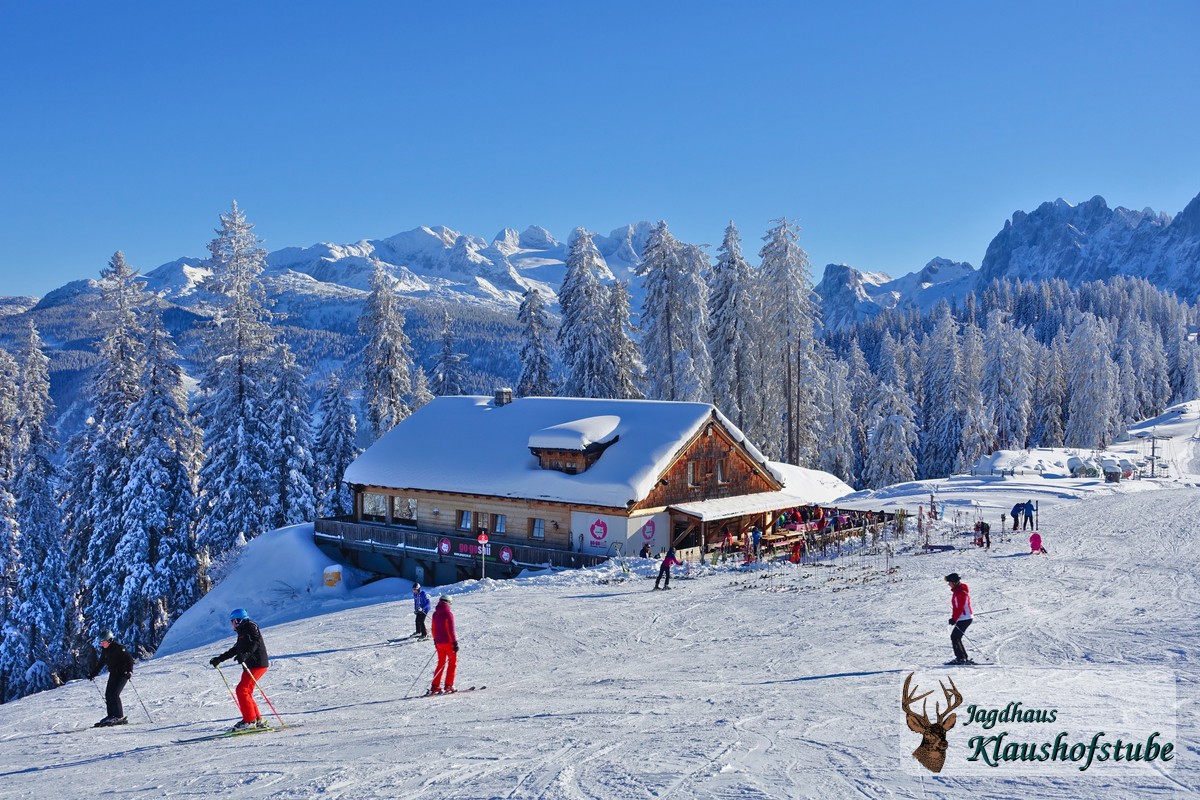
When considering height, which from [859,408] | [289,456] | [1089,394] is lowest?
[289,456]

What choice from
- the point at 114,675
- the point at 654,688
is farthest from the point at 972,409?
the point at 114,675

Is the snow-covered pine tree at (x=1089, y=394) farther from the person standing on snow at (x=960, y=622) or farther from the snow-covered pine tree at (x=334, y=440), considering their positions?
the person standing on snow at (x=960, y=622)

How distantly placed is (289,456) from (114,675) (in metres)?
28.2

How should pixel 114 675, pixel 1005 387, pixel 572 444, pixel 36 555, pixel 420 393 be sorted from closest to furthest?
1. pixel 114 675
2. pixel 572 444
3. pixel 36 555
4. pixel 420 393
5. pixel 1005 387

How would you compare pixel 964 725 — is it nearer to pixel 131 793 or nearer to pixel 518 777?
pixel 518 777

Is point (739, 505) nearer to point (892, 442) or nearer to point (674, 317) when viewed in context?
point (674, 317)

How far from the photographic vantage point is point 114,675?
13.4 meters

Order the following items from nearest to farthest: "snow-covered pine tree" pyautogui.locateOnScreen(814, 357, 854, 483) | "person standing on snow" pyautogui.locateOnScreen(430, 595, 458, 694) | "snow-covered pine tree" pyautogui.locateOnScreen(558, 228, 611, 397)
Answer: "person standing on snow" pyautogui.locateOnScreen(430, 595, 458, 694) → "snow-covered pine tree" pyautogui.locateOnScreen(558, 228, 611, 397) → "snow-covered pine tree" pyautogui.locateOnScreen(814, 357, 854, 483)

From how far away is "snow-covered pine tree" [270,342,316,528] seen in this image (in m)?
40.4

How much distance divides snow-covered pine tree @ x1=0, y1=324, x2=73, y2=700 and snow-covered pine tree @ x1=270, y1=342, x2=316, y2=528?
1132 centimetres

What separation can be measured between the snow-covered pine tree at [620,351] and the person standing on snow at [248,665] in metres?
37.1

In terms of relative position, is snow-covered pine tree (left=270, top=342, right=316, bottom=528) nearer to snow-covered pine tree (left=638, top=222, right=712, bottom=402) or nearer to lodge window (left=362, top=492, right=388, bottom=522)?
lodge window (left=362, top=492, right=388, bottom=522)

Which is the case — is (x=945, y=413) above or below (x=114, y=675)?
above

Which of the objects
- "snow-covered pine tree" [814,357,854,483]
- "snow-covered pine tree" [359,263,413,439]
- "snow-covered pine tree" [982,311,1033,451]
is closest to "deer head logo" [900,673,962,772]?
"snow-covered pine tree" [359,263,413,439]
